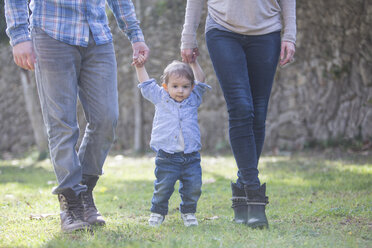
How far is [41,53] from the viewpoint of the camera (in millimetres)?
2529

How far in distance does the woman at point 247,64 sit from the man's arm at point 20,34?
3.07ft

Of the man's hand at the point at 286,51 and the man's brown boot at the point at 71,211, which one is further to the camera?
the man's hand at the point at 286,51

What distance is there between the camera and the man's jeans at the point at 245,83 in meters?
2.63

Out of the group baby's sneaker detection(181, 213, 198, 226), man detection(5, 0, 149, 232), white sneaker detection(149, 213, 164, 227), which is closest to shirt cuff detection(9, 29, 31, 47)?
man detection(5, 0, 149, 232)

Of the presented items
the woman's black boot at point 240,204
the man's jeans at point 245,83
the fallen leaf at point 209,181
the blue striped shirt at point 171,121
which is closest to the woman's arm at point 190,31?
the man's jeans at point 245,83

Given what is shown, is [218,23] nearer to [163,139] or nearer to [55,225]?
[163,139]

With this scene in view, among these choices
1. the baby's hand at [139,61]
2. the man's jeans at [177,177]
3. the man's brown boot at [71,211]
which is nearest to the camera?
the man's brown boot at [71,211]

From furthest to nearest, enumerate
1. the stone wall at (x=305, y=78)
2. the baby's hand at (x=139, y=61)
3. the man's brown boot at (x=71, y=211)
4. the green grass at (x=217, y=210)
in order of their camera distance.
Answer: the stone wall at (x=305, y=78), the baby's hand at (x=139, y=61), the man's brown boot at (x=71, y=211), the green grass at (x=217, y=210)

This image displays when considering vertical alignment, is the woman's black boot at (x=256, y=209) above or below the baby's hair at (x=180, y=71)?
below

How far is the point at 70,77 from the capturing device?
2.58 meters

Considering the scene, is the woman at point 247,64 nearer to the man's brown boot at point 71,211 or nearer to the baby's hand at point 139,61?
the baby's hand at point 139,61

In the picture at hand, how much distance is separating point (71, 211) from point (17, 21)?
1.10 meters

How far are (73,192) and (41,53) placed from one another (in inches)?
31.5

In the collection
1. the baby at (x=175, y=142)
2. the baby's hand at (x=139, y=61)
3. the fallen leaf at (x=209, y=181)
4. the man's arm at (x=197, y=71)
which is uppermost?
the baby's hand at (x=139, y=61)
